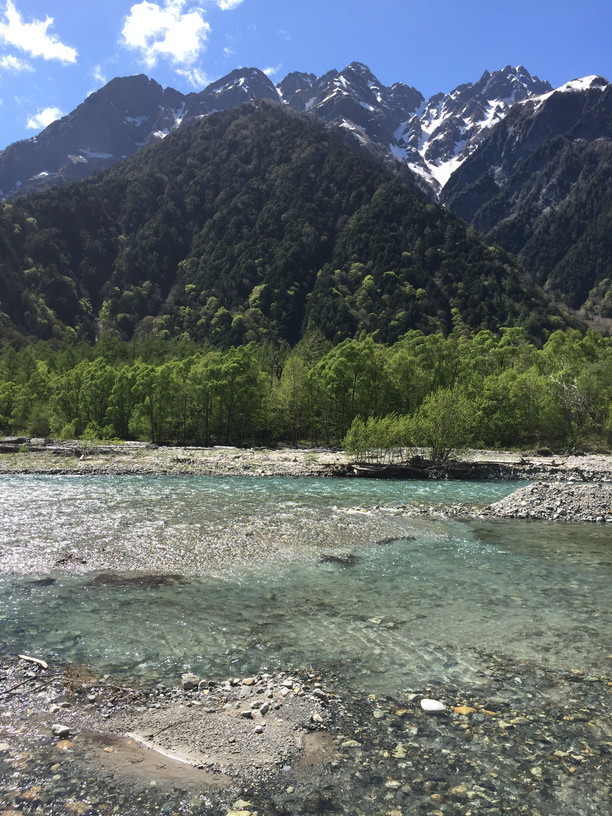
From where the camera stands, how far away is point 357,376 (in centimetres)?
7138

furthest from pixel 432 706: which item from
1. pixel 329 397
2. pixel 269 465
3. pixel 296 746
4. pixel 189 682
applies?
pixel 329 397

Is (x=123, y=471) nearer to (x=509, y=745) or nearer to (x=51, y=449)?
(x=51, y=449)

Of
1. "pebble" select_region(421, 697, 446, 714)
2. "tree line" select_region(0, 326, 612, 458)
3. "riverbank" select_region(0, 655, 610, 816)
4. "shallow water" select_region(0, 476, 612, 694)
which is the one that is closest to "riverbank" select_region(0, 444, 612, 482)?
"tree line" select_region(0, 326, 612, 458)

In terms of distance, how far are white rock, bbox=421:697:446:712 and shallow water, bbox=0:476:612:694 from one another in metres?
0.88

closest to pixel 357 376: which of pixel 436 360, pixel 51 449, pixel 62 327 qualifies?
pixel 436 360

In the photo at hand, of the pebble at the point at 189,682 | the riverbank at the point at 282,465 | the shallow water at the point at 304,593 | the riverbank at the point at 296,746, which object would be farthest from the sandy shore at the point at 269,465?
the riverbank at the point at 296,746

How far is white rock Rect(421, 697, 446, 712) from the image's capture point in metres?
9.24

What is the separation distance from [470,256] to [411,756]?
667ft

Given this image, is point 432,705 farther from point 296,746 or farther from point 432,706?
point 296,746

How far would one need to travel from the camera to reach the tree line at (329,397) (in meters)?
67.0

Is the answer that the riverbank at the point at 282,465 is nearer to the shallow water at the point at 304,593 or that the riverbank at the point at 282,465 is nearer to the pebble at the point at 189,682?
the shallow water at the point at 304,593

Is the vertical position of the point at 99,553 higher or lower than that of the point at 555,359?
lower

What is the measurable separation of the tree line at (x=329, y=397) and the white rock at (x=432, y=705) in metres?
50.7

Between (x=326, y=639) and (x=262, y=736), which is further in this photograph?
(x=326, y=639)
